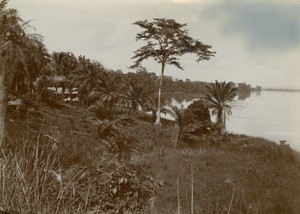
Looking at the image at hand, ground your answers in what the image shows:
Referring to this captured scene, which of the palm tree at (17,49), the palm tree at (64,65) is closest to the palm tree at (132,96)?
the palm tree at (64,65)

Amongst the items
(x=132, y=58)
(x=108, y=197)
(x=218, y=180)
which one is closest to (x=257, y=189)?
(x=218, y=180)

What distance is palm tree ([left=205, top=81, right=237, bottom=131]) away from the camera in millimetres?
29188

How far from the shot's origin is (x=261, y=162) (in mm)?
22172

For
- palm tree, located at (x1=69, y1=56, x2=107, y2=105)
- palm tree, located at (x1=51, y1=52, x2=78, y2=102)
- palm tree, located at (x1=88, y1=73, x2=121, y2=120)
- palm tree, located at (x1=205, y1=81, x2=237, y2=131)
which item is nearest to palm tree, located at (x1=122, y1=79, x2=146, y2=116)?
palm tree, located at (x1=88, y1=73, x2=121, y2=120)

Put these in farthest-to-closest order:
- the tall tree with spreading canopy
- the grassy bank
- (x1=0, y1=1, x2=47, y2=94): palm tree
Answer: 1. the tall tree with spreading canopy
2. (x1=0, y1=1, x2=47, y2=94): palm tree
3. the grassy bank

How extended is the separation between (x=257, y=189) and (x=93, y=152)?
792 centimetres

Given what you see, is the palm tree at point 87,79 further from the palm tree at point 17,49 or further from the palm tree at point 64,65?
the palm tree at point 17,49

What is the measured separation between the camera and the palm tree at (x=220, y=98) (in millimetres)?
29188

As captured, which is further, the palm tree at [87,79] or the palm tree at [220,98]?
the palm tree at [87,79]

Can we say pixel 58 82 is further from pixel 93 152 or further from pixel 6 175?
pixel 6 175

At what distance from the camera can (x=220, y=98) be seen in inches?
1151

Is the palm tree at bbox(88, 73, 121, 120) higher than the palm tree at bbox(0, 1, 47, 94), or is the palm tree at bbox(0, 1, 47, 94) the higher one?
the palm tree at bbox(0, 1, 47, 94)

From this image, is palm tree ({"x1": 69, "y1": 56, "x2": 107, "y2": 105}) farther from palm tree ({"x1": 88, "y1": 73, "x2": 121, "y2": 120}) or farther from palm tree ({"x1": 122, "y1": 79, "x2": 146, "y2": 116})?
palm tree ({"x1": 122, "y1": 79, "x2": 146, "y2": 116})

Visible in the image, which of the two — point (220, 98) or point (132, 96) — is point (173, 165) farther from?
point (132, 96)
